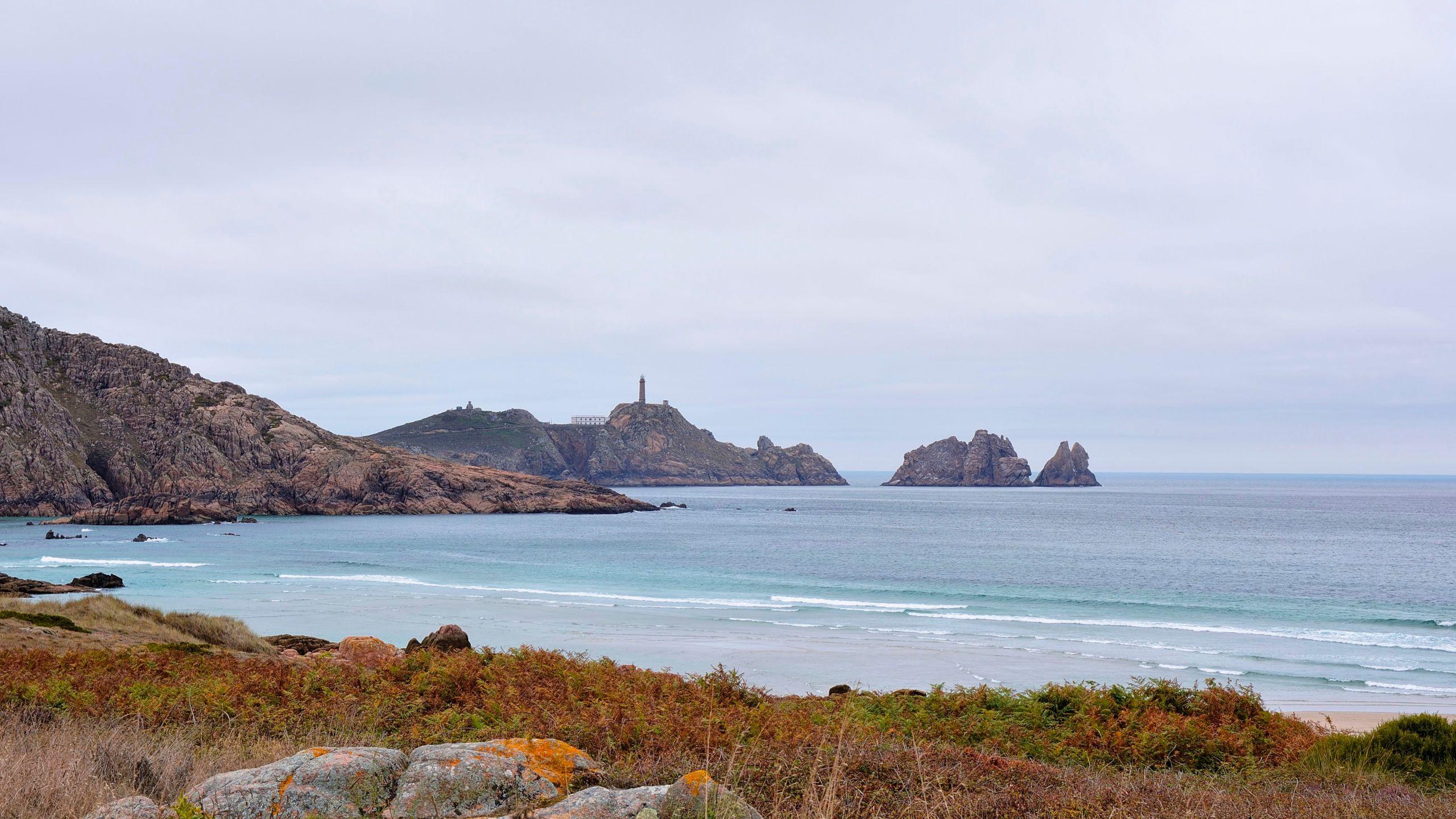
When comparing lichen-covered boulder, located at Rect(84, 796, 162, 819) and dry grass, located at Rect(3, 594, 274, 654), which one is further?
dry grass, located at Rect(3, 594, 274, 654)

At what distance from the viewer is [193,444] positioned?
368 feet

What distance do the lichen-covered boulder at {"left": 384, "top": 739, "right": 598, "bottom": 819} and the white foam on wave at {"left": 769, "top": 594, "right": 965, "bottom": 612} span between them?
3495cm

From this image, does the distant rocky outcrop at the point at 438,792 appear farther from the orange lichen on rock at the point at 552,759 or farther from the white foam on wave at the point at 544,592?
the white foam on wave at the point at 544,592

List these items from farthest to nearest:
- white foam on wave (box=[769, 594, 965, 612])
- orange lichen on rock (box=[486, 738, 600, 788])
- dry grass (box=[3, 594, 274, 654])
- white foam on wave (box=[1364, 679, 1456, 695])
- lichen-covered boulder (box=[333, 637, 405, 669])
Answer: white foam on wave (box=[769, 594, 965, 612]) < white foam on wave (box=[1364, 679, 1456, 695]) < dry grass (box=[3, 594, 274, 654]) < lichen-covered boulder (box=[333, 637, 405, 669]) < orange lichen on rock (box=[486, 738, 600, 788])

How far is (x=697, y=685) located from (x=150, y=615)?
737 inches

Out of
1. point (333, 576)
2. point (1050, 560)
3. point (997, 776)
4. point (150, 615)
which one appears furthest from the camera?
point (1050, 560)

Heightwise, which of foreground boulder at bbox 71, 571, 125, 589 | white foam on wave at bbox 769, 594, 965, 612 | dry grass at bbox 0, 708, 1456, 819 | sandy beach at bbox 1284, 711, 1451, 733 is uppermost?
dry grass at bbox 0, 708, 1456, 819

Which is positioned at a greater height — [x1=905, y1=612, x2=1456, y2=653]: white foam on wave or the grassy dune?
the grassy dune

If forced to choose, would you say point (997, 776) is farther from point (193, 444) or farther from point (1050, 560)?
point (193, 444)

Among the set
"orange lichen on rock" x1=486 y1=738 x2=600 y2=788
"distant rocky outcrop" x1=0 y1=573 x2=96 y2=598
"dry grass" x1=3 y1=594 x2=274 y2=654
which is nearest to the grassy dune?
"orange lichen on rock" x1=486 y1=738 x2=600 y2=788

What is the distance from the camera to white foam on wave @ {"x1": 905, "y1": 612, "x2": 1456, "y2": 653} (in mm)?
30766

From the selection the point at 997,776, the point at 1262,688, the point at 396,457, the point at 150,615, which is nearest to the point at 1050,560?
the point at 1262,688

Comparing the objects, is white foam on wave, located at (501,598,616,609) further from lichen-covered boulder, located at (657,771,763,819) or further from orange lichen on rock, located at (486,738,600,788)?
lichen-covered boulder, located at (657,771,763,819)

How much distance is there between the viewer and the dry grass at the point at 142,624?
18703mm
